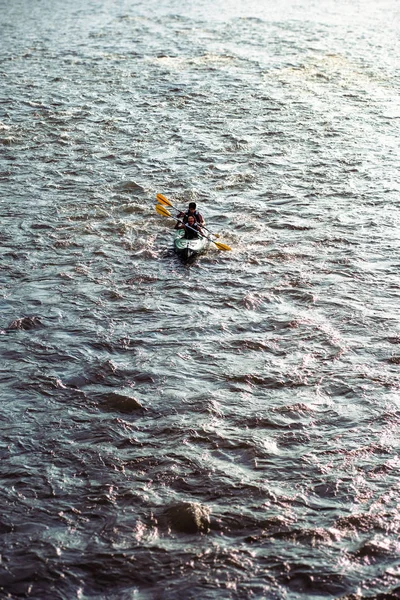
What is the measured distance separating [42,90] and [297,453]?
999 inches

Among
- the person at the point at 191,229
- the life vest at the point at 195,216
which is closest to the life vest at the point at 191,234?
the person at the point at 191,229

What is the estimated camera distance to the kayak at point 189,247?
731 inches

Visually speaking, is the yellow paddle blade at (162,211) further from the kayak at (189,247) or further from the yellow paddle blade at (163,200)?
the kayak at (189,247)

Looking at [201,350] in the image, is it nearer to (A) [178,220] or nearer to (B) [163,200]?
(A) [178,220]

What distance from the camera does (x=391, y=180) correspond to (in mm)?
23953

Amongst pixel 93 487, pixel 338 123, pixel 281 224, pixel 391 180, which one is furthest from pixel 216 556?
pixel 338 123

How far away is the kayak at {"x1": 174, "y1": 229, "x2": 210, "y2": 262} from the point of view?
1858cm

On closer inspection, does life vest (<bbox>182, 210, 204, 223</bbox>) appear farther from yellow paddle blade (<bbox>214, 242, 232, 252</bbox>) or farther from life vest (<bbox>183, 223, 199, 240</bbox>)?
yellow paddle blade (<bbox>214, 242, 232, 252</bbox>)

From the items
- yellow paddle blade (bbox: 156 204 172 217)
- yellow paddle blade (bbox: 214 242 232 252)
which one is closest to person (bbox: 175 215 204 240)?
yellow paddle blade (bbox: 214 242 232 252)

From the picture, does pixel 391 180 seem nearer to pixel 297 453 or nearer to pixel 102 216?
pixel 102 216

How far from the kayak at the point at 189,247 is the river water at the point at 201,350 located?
1.11 feet

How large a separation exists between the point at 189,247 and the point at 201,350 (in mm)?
3926

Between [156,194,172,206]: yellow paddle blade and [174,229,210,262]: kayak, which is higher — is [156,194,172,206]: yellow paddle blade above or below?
above

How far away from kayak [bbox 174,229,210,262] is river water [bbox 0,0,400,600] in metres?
0.34
